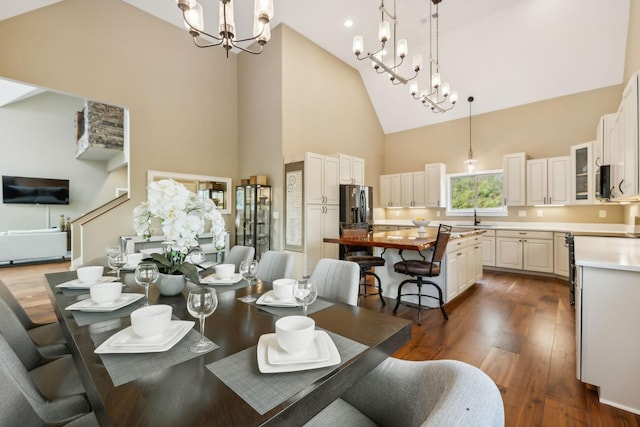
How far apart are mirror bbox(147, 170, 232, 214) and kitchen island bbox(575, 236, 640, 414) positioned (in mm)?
4867

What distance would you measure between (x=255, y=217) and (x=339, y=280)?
3.42 meters

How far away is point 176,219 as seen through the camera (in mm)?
1378

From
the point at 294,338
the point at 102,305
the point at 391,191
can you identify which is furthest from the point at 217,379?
the point at 391,191

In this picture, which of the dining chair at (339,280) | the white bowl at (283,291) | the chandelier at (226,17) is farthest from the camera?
the chandelier at (226,17)

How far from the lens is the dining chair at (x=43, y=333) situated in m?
1.47

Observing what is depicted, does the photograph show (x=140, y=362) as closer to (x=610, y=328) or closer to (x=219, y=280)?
(x=219, y=280)

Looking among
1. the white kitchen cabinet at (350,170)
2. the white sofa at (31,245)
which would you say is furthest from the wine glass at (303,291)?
the white sofa at (31,245)

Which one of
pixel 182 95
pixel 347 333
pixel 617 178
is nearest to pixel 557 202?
pixel 617 178

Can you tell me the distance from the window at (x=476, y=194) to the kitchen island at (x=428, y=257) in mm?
2219

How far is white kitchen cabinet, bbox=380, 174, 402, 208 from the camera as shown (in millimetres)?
7113

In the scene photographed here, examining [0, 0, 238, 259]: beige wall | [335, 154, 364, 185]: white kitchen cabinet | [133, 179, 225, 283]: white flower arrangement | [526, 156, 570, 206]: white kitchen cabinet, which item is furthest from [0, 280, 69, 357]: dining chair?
[526, 156, 570, 206]: white kitchen cabinet

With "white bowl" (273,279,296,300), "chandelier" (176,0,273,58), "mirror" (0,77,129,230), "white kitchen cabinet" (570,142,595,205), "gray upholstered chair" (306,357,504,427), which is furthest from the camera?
"mirror" (0,77,129,230)

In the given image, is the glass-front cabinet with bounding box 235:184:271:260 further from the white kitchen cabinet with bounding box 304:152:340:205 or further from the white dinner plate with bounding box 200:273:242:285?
the white dinner plate with bounding box 200:273:242:285

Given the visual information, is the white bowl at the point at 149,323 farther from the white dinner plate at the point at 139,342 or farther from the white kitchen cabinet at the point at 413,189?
the white kitchen cabinet at the point at 413,189
